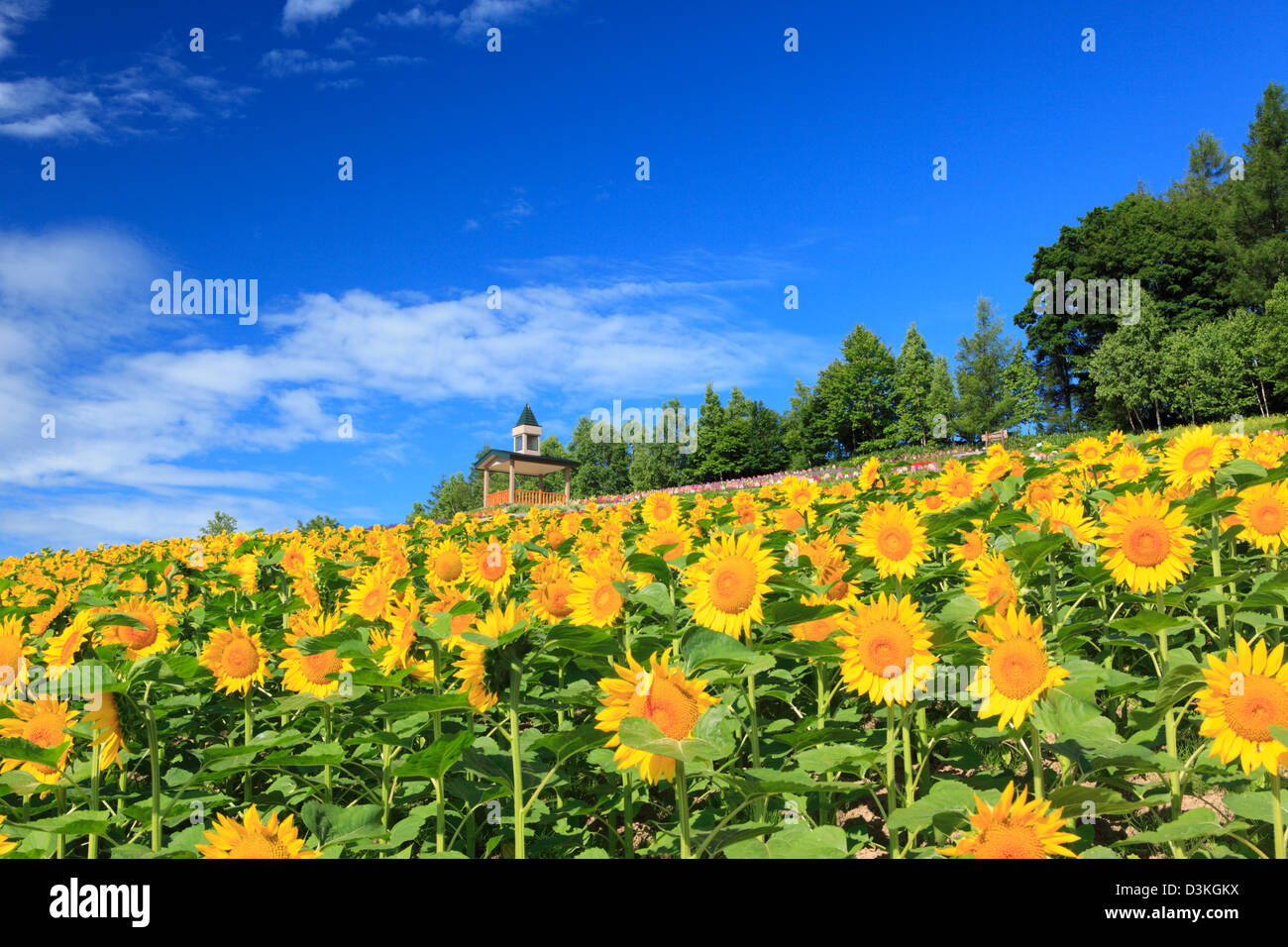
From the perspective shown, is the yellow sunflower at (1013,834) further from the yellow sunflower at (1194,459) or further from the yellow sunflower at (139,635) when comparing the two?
the yellow sunflower at (139,635)

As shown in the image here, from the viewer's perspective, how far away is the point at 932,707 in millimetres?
4367

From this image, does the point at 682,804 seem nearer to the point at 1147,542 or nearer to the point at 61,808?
the point at 1147,542

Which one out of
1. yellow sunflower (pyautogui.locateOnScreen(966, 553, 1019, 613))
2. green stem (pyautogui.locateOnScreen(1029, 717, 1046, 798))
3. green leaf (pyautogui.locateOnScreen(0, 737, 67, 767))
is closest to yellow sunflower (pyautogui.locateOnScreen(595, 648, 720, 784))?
green stem (pyautogui.locateOnScreen(1029, 717, 1046, 798))

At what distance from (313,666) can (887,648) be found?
2508 mm

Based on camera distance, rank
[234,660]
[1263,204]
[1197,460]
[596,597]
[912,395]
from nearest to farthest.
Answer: [596,597], [234,660], [1197,460], [1263,204], [912,395]

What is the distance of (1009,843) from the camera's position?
1764 millimetres

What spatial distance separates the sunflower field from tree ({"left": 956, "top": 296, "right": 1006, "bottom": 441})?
57798 millimetres

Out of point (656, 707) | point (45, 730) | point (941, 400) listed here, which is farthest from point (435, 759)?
point (941, 400)
